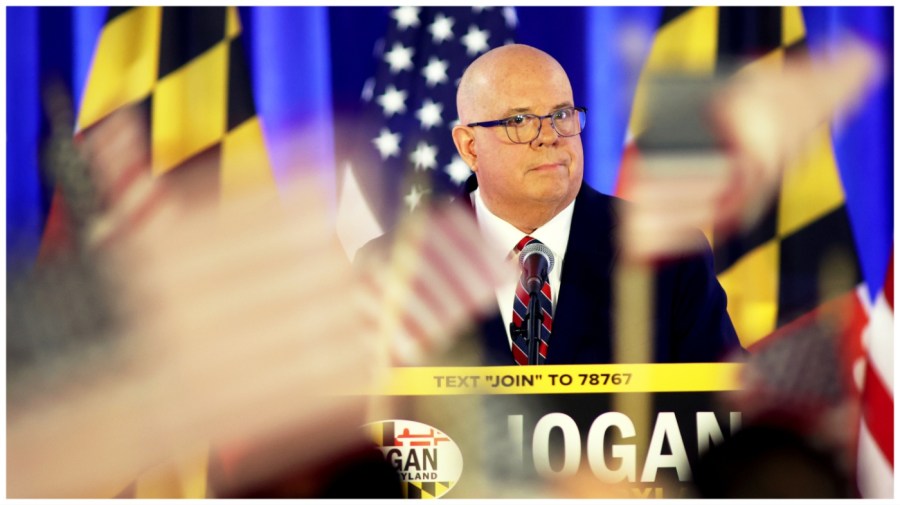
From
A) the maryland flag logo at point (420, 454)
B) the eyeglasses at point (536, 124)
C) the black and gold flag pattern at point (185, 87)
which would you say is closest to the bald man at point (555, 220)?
the eyeglasses at point (536, 124)

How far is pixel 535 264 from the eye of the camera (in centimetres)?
214

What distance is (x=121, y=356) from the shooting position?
213cm

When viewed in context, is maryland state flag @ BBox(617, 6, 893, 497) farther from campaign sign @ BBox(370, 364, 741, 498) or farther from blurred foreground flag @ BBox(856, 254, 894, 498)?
campaign sign @ BBox(370, 364, 741, 498)

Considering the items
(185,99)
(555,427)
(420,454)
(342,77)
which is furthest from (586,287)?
(185,99)

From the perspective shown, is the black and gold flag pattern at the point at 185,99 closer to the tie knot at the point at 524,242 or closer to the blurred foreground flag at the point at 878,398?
the tie knot at the point at 524,242

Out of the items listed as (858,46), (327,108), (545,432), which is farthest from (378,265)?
(858,46)

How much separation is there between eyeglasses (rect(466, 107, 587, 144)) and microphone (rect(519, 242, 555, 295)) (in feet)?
0.88

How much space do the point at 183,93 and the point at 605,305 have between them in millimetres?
1188

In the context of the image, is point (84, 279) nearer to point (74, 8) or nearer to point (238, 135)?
point (238, 135)

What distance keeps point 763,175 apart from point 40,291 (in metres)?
1.84

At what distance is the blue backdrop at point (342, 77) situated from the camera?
215 cm

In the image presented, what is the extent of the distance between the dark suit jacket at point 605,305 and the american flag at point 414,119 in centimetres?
9

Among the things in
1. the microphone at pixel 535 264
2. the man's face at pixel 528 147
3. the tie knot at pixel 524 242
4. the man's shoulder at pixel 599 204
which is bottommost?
the microphone at pixel 535 264

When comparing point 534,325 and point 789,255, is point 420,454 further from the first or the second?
point 789,255
